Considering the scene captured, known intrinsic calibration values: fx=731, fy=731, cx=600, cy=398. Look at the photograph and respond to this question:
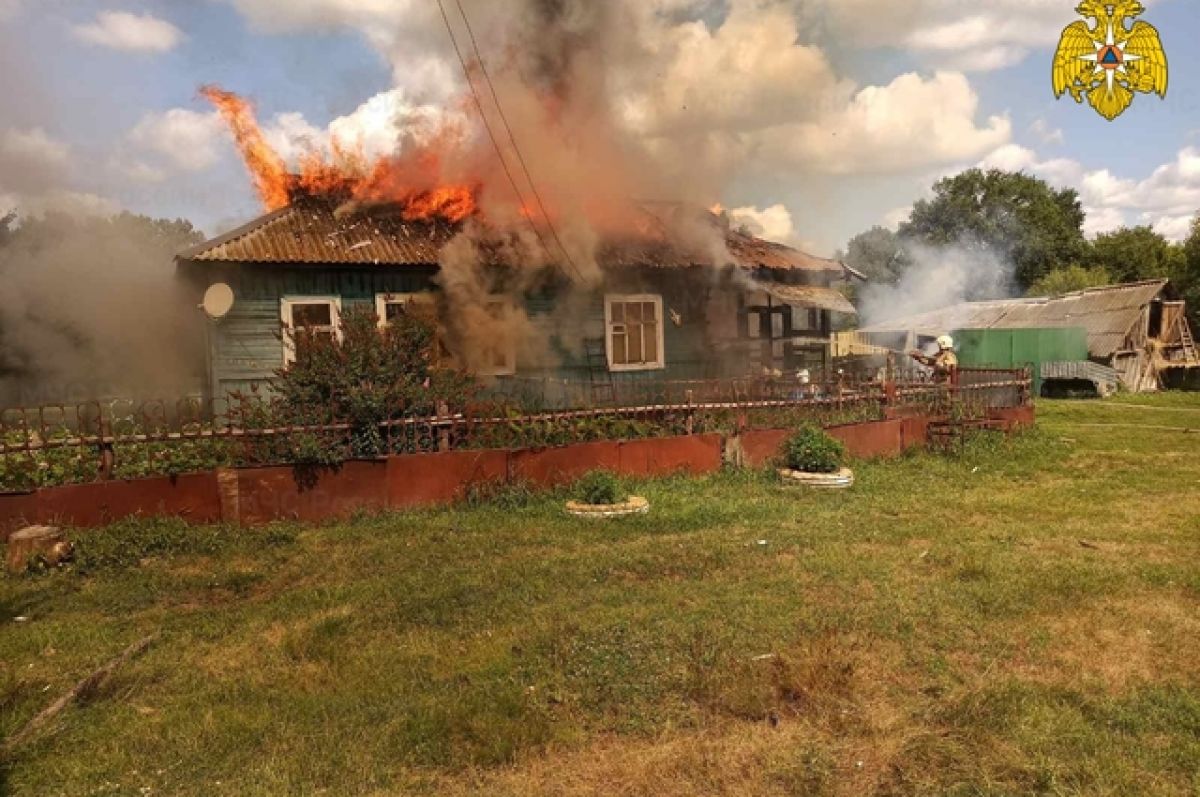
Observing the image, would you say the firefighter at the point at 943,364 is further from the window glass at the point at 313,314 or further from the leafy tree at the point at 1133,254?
the leafy tree at the point at 1133,254

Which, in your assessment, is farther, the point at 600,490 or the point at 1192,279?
the point at 1192,279

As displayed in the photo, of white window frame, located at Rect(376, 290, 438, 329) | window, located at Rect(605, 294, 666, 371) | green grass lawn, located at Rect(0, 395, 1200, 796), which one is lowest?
green grass lawn, located at Rect(0, 395, 1200, 796)

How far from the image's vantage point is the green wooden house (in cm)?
1262

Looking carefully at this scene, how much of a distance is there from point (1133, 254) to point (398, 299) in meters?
52.7

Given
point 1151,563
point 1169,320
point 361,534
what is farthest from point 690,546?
point 1169,320

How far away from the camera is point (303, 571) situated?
262 inches

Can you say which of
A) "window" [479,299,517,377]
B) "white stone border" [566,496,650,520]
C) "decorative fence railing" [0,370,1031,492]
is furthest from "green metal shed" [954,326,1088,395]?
"white stone border" [566,496,650,520]

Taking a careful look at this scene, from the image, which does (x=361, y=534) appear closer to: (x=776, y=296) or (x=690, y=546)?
(x=690, y=546)

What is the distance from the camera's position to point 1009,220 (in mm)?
51906

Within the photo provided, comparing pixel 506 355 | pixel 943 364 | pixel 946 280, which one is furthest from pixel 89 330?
pixel 946 280

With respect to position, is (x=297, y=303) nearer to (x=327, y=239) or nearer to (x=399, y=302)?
(x=327, y=239)

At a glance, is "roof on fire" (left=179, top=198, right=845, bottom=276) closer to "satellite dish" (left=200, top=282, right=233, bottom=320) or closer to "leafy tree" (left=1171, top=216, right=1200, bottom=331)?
"satellite dish" (left=200, top=282, right=233, bottom=320)

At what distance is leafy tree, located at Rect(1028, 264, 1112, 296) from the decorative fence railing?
38793mm

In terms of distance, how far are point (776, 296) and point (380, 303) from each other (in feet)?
25.7
